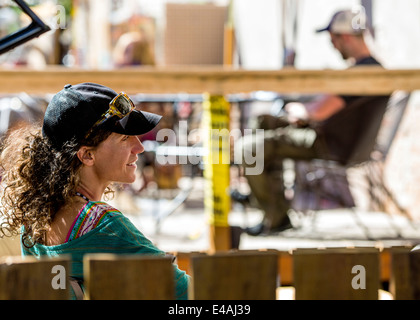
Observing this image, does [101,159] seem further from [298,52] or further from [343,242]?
[298,52]

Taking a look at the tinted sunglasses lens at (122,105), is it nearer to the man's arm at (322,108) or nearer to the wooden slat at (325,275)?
the wooden slat at (325,275)

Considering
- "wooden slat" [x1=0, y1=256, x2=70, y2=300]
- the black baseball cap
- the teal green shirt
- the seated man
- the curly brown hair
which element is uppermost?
the seated man

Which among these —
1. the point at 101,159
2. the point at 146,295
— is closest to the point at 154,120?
the point at 101,159

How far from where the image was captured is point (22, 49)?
343 inches

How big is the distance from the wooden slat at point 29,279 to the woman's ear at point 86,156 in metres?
0.53

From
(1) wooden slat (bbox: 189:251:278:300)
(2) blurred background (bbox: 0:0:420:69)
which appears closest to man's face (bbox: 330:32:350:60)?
(2) blurred background (bbox: 0:0:420:69)

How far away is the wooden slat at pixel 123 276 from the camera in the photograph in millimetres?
1192

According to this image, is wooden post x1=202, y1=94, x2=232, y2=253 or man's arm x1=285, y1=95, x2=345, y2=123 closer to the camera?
wooden post x1=202, y1=94, x2=232, y2=253

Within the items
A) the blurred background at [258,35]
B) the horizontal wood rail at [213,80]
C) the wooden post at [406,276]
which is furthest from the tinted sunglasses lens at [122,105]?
the blurred background at [258,35]

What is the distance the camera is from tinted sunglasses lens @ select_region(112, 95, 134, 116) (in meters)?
1.65

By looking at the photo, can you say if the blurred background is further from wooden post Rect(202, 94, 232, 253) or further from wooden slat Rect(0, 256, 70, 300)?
wooden slat Rect(0, 256, 70, 300)

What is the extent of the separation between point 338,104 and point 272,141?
Answer: 0.52 metres
